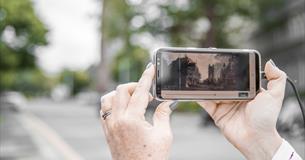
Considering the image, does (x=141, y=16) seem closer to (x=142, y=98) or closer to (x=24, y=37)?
(x=24, y=37)

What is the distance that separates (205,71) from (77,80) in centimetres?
11863

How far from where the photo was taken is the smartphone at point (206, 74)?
2.34 m

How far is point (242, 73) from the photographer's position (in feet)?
8.18

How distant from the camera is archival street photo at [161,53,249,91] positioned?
2373 mm

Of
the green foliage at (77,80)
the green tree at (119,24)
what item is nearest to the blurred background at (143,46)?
the green tree at (119,24)

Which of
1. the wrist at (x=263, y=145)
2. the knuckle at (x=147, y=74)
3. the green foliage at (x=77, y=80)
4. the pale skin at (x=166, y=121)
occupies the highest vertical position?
the knuckle at (x=147, y=74)

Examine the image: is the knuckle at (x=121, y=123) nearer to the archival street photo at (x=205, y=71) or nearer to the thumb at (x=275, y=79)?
the archival street photo at (x=205, y=71)

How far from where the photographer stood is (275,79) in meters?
2.33

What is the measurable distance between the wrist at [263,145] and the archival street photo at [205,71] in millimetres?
184

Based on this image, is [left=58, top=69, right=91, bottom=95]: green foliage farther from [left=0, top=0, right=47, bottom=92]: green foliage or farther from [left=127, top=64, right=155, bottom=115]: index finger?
[left=127, top=64, right=155, bottom=115]: index finger

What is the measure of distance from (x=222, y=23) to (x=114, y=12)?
25.9ft

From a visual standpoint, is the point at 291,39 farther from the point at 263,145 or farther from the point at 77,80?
the point at 77,80

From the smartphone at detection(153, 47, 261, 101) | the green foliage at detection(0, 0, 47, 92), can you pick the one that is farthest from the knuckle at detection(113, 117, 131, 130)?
the green foliage at detection(0, 0, 47, 92)

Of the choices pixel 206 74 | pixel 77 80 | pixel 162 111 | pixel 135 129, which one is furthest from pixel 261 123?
pixel 77 80
